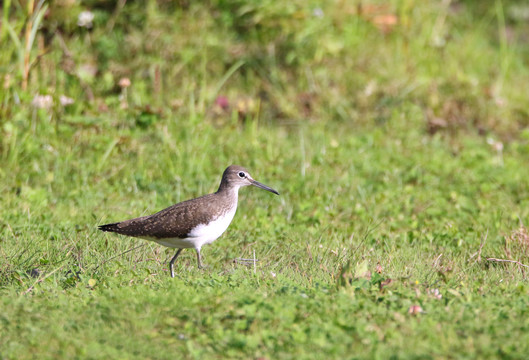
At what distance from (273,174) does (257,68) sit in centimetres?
251

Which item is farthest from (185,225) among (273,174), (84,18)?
(84,18)

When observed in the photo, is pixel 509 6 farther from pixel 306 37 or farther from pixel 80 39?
pixel 80 39

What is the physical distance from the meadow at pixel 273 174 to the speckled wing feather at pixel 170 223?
281 mm

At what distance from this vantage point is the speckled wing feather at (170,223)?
243 inches

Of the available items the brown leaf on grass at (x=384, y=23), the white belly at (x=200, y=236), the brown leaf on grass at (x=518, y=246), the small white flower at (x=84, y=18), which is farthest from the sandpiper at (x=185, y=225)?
the brown leaf on grass at (x=384, y=23)

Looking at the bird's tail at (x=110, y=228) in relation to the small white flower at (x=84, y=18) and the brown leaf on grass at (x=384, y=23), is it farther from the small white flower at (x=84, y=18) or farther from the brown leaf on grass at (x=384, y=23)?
the brown leaf on grass at (x=384, y=23)

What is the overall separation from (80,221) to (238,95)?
12.9 feet

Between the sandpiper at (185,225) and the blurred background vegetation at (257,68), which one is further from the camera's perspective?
the blurred background vegetation at (257,68)

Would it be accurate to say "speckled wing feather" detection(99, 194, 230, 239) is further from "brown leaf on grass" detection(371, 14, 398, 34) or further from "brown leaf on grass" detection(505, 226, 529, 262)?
"brown leaf on grass" detection(371, 14, 398, 34)

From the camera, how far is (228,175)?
22.9ft

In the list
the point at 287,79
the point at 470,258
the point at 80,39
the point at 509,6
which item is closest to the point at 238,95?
the point at 287,79

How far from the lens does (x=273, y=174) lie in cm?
871

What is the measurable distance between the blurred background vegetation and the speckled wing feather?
117 inches

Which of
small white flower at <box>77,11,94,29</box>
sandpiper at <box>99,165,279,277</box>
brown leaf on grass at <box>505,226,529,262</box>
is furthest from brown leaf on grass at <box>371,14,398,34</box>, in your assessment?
sandpiper at <box>99,165,279,277</box>
